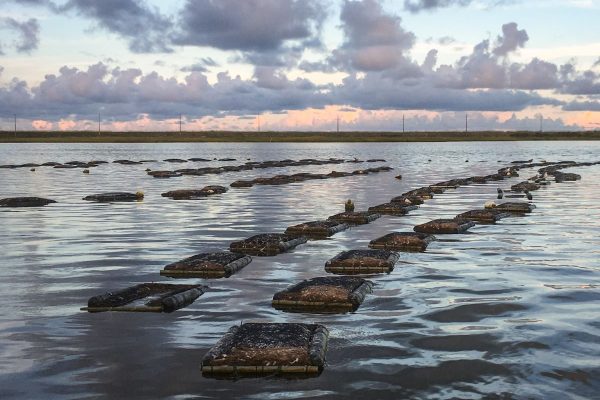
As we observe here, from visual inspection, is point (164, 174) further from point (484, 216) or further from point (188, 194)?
point (484, 216)

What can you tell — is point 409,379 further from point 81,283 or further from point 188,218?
point 188,218

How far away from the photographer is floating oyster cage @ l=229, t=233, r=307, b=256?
20.2 m

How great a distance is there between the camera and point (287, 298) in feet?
45.1

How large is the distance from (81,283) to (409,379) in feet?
30.5

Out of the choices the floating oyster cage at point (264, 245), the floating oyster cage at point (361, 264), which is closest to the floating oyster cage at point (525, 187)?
the floating oyster cage at point (264, 245)

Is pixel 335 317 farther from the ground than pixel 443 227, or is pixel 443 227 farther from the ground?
pixel 443 227

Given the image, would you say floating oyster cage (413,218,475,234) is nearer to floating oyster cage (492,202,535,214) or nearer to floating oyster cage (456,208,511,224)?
floating oyster cage (456,208,511,224)

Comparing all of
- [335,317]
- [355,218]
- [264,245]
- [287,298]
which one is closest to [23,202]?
[355,218]

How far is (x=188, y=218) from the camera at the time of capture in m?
30.1

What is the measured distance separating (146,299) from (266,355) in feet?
15.0

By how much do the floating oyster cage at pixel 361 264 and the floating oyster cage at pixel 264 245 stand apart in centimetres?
291

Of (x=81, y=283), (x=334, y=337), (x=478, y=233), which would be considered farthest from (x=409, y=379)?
(x=478, y=233)

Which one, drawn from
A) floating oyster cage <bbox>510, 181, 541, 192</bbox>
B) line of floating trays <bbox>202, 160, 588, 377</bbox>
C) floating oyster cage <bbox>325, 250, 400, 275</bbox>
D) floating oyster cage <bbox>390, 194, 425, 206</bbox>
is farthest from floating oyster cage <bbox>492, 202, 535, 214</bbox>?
floating oyster cage <bbox>325, 250, 400, 275</bbox>

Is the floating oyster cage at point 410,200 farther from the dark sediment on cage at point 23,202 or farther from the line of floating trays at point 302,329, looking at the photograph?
the dark sediment on cage at point 23,202
